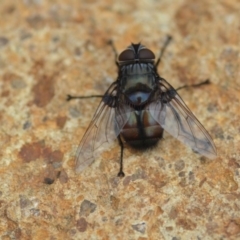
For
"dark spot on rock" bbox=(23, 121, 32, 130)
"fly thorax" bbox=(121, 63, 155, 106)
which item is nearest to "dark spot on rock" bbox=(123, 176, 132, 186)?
"fly thorax" bbox=(121, 63, 155, 106)

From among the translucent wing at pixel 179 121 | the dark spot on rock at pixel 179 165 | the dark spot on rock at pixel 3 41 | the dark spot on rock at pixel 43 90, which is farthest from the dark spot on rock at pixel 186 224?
the dark spot on rock at pixel 3 41

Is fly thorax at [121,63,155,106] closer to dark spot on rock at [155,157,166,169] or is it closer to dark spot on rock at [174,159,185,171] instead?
dark spot on rock at [155,157,166,169]

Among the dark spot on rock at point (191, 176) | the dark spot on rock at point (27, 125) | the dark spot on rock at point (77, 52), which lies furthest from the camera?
the dark spot on rock at point (77, 52)

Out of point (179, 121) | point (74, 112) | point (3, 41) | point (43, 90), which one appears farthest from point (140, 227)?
point (3, 41)

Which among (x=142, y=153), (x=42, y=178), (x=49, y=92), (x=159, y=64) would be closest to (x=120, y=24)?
(x=159, y=64)

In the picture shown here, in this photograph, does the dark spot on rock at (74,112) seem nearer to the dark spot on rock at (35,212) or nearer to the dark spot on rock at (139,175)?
the dark spot on rock at (139,175)

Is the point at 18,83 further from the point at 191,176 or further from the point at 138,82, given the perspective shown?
the point at 191,176
